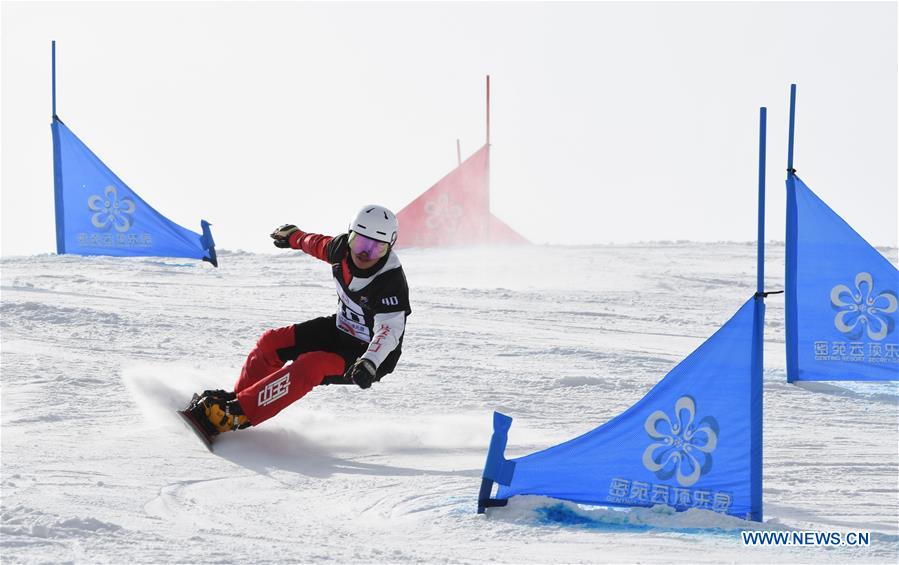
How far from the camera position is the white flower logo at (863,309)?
9148 mm

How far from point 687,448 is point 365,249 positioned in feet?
7.53

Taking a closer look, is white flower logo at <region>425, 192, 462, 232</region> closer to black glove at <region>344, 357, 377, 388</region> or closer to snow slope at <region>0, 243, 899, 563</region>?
snow slope at <region>0, 243, 899, 563</region>

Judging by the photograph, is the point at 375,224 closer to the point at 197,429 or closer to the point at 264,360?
the point at 264,360

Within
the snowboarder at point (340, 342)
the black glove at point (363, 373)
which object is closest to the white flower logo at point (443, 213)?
the snowboarder at point (340, 342)

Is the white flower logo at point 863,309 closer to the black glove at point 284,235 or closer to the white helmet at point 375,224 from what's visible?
the white helmet at point 375,224

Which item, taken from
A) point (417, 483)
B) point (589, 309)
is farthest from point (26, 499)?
point (589, 309)

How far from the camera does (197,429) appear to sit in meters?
6.92

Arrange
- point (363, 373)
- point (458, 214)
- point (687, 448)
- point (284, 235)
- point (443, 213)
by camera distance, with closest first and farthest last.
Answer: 1. point (687, 448)
2. point (363, 373)
3. point (284, 235)
4. point (443, 213)
5. point (458, 214)

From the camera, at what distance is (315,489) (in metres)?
6.21

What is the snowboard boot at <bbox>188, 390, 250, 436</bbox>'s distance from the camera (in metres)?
6.96

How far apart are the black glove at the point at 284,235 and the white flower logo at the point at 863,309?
3.92 metres

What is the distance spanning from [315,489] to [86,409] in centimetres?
217

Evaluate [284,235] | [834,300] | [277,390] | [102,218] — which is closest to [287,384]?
[277,390]

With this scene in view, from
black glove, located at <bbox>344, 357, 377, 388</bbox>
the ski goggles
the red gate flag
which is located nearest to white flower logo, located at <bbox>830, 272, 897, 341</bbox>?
the ski goggles
